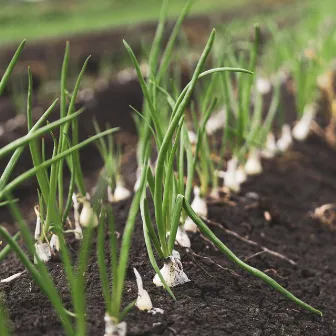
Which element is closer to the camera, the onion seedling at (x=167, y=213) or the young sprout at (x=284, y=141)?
the onion seedling at (x=167, y=213)

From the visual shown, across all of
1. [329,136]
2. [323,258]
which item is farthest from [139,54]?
[323,258]

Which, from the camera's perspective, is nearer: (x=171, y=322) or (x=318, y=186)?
(x=171, y=322)

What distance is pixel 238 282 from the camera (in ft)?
4.45

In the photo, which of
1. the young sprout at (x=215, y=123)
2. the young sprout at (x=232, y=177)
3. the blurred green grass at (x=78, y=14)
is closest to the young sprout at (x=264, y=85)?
the young sprout at (x=215, y=123)

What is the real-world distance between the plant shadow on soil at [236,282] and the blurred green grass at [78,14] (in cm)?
844

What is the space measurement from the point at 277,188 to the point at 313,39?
1835 mm

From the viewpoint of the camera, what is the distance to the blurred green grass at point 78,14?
39.6 feet

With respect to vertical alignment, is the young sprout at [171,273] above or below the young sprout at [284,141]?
above

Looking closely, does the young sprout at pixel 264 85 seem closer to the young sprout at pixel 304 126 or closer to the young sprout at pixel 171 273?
the young sprout at pixel 304 126

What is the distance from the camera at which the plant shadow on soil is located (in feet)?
3.58

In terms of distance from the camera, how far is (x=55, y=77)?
538 centimetres

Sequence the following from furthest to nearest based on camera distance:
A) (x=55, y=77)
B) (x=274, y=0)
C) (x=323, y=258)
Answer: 1. (x=274, y=0)
2. (x=55, y=77)
3. (x=323, y=258)

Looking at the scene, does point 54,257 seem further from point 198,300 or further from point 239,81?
point 239,81

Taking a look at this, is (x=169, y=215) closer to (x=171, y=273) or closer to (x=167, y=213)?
(x=167, y=213)
